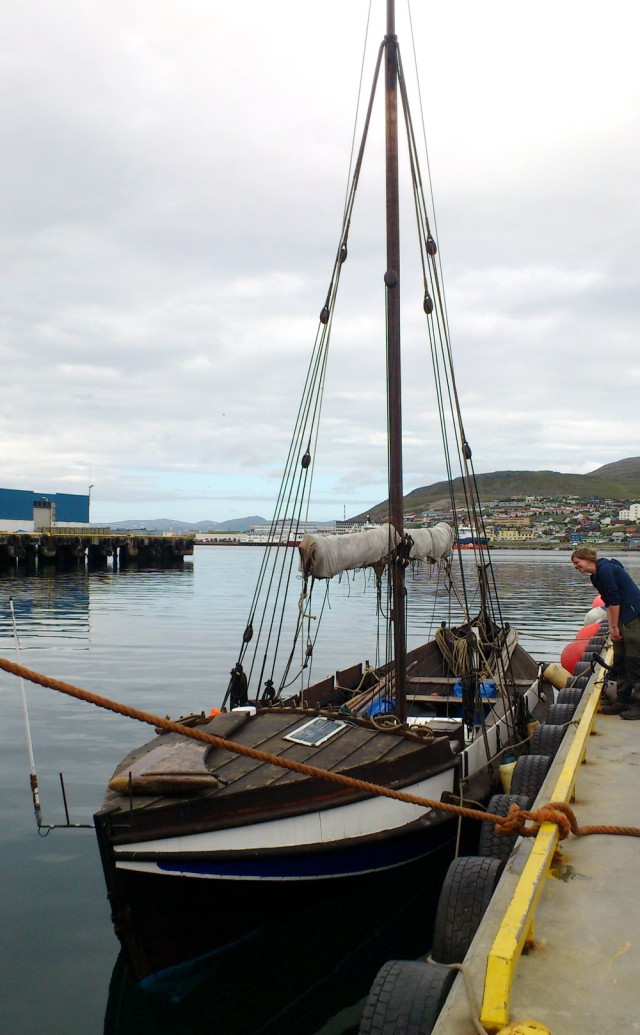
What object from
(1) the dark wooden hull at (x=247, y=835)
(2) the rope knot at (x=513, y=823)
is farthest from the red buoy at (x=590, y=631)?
(2) the rope knot at (x=513, y=823)

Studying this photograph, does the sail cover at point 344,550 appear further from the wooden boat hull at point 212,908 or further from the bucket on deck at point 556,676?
the bucket on deck at point 556,676

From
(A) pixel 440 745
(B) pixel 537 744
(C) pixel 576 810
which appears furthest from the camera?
(B) pixel 537 744

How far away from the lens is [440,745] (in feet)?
26.2

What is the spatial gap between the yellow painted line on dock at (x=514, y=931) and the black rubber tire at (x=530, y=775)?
2.59 metres

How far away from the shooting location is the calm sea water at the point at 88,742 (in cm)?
645

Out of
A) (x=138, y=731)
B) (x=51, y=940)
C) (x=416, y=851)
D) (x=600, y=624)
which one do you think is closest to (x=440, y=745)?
(x=416, y=851)

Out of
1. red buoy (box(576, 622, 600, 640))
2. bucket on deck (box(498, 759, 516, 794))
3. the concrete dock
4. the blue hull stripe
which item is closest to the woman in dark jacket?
bucket on deck (box(498, 759, 516, 794))

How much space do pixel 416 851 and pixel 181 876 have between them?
2.66 metres

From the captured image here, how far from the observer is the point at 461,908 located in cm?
544

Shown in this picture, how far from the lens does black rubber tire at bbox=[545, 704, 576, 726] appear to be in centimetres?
1062

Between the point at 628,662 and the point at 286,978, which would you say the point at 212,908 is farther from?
the point at 628,662

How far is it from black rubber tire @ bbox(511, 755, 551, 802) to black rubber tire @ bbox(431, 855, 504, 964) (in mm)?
2720

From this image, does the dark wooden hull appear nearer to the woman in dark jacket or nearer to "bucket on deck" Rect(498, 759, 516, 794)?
"bucket on deck" Rect(498, 759, 516, 794)

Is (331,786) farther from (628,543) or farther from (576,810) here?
(628,543)
